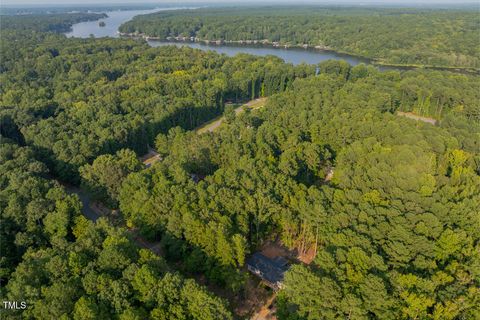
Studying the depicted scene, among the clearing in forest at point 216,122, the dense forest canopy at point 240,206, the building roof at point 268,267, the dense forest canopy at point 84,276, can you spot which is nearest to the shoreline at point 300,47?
the dense forest canopy at point 240,206

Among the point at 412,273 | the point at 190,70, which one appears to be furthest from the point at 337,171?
the point at 190,70

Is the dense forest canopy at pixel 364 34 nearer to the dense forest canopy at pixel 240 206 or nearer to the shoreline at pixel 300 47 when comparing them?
the shoreline at pixel 300 47

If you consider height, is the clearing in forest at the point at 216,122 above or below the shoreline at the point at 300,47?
below

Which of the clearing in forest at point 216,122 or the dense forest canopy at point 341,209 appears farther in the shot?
the clearing in forest at point 216,122

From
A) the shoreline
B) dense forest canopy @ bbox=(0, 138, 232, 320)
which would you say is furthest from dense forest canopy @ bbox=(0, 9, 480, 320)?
the shoreline

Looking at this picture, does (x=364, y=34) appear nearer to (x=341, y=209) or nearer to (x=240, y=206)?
(x=341, y=209)

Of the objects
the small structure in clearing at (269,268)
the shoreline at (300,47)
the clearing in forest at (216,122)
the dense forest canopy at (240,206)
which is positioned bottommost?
the clearing in forest at (216,122)

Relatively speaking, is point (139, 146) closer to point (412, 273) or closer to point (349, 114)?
point (349, 114)

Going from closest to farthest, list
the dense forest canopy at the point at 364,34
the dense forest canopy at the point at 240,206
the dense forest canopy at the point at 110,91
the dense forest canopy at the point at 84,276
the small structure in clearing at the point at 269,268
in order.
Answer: the dense forest canopy at the point at 84,276 → the dense forest canopy at the point at 240,206 → the small structure in clearing at the point at 269,268 → the dense forest canopy at the point at 110,91 → the dense forest canopy at the point at 364,34
